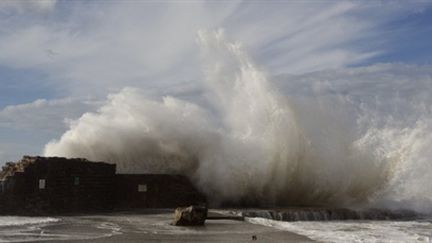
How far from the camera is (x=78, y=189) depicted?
50.4 feet

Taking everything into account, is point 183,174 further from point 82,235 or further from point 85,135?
point 82,235

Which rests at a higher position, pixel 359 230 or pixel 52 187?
pixel 52 187

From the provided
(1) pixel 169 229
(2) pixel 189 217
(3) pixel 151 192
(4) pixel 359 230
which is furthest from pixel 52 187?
(4) pixel 359 230

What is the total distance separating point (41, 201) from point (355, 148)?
11.9m

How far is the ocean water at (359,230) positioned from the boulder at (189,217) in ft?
5.16

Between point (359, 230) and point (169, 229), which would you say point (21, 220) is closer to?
point (169, 229)

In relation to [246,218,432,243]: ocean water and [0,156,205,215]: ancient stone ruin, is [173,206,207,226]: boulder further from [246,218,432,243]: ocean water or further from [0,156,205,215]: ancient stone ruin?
[0,156,205,215]: ancient stone ruin

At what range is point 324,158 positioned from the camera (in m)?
20.0

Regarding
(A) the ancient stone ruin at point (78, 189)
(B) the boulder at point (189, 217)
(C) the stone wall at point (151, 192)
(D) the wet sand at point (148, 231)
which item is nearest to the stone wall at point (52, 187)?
(A) the ancient stone ruin at point (78, 189)

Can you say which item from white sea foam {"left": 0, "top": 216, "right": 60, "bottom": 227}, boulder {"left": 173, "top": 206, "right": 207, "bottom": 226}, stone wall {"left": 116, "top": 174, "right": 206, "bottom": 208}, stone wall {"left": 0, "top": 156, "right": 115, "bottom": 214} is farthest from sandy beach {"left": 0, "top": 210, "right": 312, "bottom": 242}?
stone wall {"left": 116, "top": 174, "right": 206, "bottom": 208}

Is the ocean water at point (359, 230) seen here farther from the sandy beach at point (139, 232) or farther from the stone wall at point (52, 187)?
the stone wall at point (52, 187)

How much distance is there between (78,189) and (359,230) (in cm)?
777

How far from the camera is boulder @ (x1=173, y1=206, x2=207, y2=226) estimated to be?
1206 centimetres

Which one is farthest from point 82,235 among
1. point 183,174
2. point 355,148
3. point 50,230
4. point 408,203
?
point 355,148
